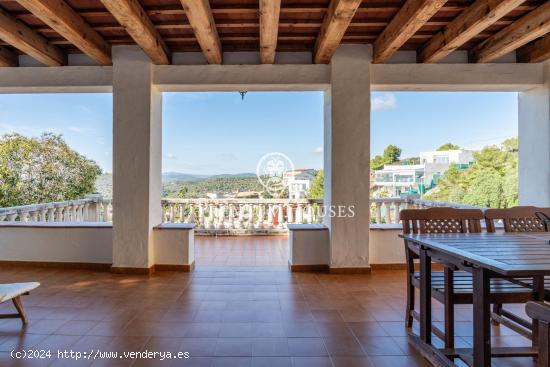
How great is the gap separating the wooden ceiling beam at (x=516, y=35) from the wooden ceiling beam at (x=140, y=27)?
4.04m

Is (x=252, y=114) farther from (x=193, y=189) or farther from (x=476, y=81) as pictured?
(x=476, y=81)

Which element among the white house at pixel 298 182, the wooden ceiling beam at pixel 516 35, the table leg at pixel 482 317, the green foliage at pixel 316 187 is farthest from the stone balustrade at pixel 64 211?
the wooden ceiling beam at pixel 516 35

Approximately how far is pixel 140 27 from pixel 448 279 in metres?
3.54

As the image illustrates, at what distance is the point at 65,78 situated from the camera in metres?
4.31

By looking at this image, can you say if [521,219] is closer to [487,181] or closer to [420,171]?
[487,181]

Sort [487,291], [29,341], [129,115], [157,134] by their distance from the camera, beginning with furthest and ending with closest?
[157,134], [129,115], [29,341], [487,291]

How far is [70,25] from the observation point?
3.23 metres

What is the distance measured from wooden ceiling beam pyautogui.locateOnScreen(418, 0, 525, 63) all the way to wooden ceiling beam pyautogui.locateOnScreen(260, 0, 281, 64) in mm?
1963

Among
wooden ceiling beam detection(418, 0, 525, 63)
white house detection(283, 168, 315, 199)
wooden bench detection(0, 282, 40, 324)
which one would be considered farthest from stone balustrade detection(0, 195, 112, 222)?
wooden ceiling beam detection(418, 0, 525, 63)

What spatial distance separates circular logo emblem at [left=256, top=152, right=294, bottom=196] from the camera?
23.2 feet

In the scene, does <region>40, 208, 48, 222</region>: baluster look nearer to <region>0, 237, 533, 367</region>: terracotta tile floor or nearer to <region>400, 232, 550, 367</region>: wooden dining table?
<region>0, 237, 533, 367</region>: terracotta tile floor

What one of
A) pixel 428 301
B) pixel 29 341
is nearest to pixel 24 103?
pixel 29 341

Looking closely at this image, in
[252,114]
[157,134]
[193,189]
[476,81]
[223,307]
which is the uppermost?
[252,114]

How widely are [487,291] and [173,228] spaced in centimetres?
365
